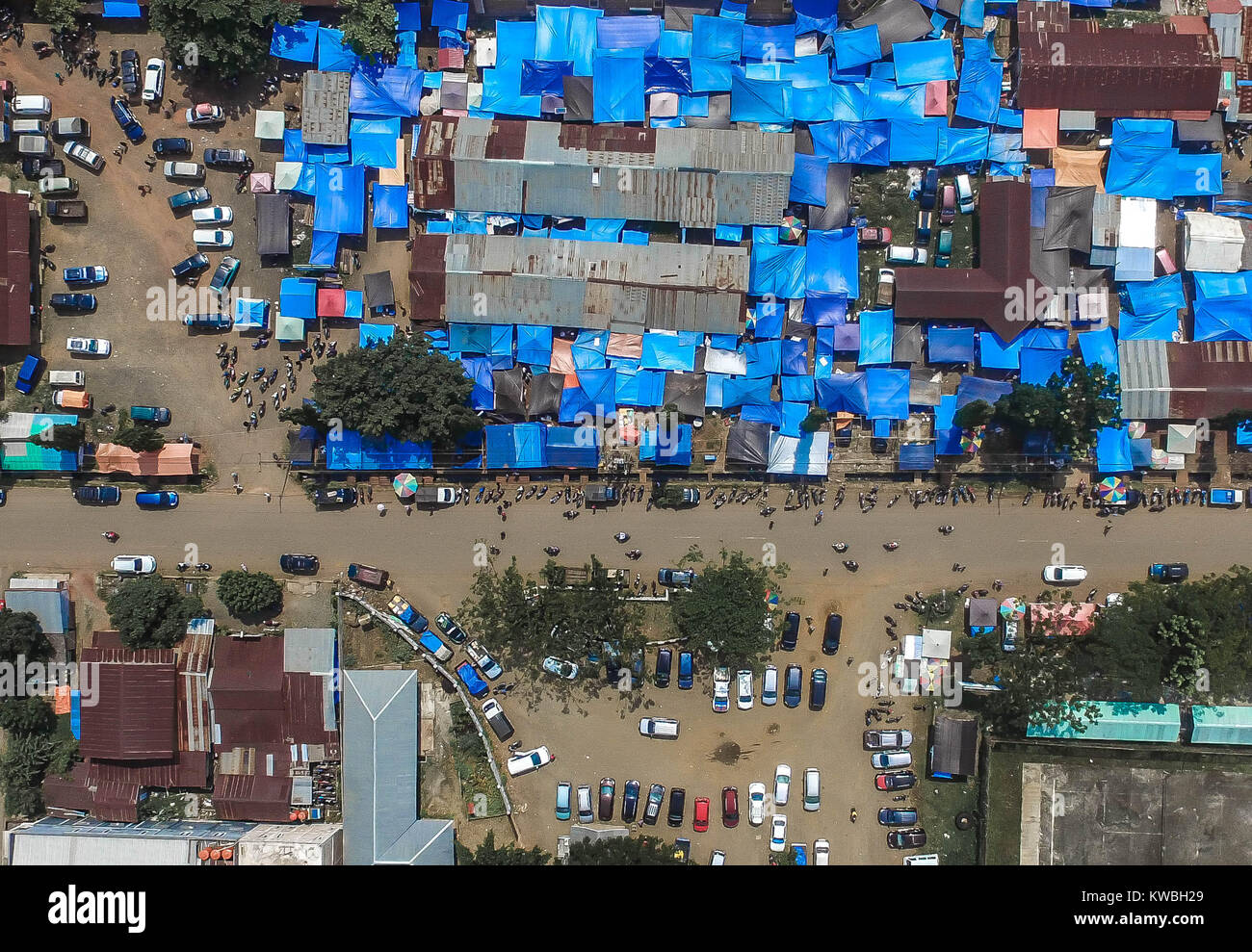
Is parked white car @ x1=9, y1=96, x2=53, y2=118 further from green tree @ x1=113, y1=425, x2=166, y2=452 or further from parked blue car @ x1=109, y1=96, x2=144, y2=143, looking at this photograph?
green tree @ x1=113, y1=425, x2=166, y2=452

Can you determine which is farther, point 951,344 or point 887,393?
point 887,393

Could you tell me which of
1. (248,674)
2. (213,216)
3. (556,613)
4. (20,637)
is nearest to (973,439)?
(556,613)

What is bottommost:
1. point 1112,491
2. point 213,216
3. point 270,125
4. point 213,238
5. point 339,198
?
point 1112,491

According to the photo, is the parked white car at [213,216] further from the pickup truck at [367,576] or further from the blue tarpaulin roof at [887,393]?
the blue tarpaulin roof at [887,393]

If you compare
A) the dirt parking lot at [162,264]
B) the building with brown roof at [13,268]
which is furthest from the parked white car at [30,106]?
the building with brown roof at [13,268]

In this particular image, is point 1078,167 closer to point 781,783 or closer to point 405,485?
point 781,783
